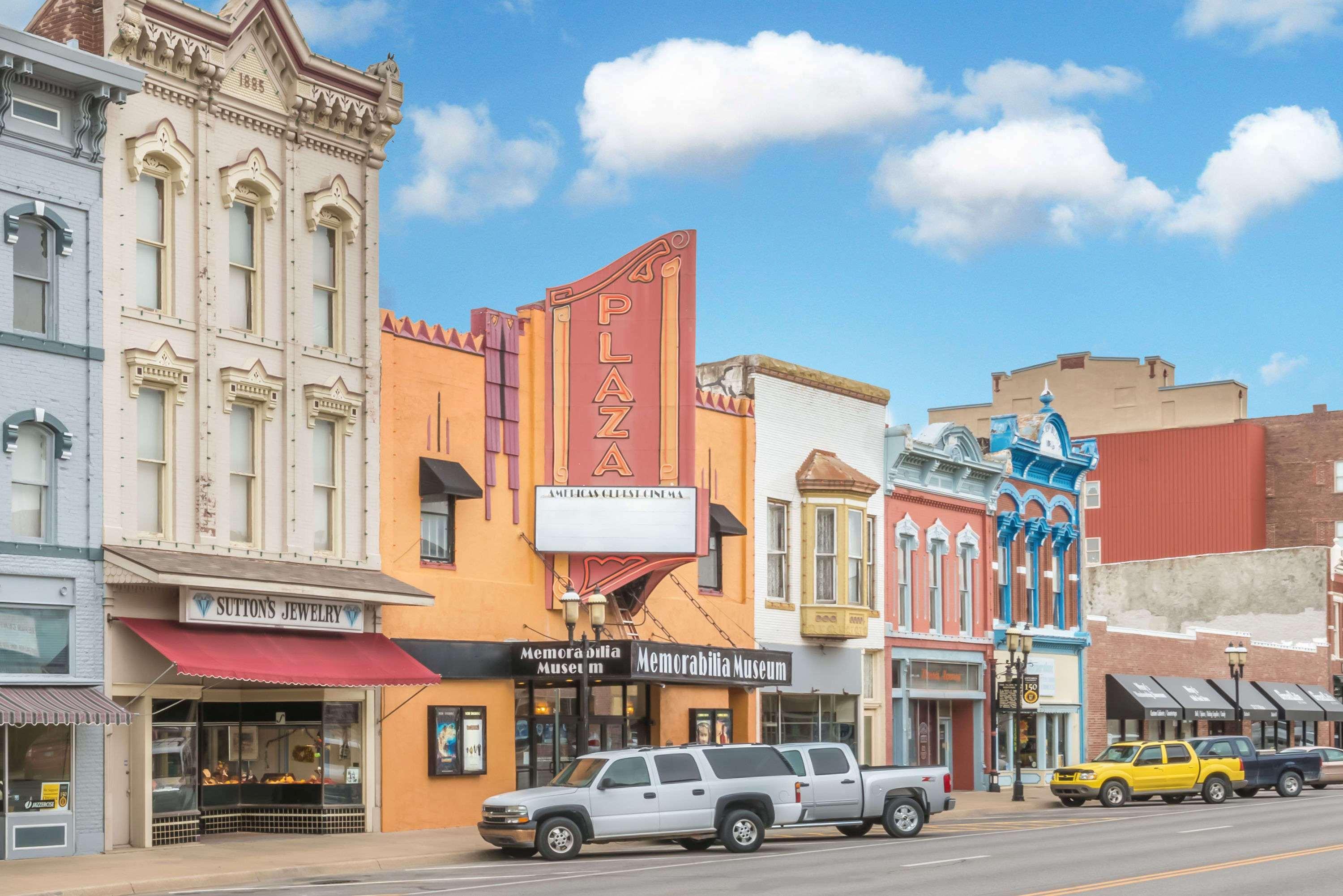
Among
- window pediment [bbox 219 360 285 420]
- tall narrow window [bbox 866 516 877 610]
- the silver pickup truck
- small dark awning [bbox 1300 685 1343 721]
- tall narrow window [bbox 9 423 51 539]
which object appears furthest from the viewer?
small dark awning [bbox 1300 685 1343 721]

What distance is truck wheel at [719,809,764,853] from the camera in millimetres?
26047

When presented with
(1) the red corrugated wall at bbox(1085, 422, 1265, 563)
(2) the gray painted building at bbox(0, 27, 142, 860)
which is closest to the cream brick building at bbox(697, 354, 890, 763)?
(2) the gray painted building at bbox(0, 27, 142, 860)

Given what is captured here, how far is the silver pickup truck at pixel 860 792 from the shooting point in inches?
1094

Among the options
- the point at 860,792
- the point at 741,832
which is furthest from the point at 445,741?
the point at 860,792

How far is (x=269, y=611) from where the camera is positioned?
90.9ft

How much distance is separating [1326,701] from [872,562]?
96.9ft

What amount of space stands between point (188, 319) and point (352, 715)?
741 centimetres

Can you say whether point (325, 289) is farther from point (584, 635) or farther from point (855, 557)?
point (855, 557)

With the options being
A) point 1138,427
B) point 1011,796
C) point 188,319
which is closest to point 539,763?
point 188,319

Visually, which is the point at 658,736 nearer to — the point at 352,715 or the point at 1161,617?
the point at 352,715

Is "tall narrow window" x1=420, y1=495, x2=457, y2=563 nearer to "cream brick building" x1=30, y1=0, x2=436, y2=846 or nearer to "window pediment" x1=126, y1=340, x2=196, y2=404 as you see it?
"cream brick building" x1=30, y1=0, x2=436, y2=846

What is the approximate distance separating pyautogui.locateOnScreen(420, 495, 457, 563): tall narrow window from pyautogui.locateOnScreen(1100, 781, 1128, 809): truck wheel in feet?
54.2

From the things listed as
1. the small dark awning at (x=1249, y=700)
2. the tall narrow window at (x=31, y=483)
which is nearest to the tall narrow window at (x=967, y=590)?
the small dark awning at (x=1249, y=700)

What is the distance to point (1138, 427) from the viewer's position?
85.7 m
